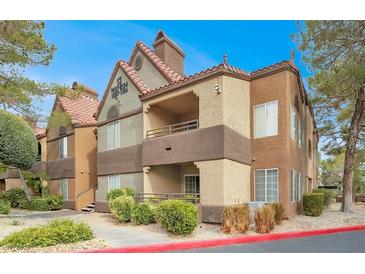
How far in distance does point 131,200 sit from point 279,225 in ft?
22.0

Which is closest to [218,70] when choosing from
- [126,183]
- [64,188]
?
[126,183]

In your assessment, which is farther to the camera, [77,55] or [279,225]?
[77,55]

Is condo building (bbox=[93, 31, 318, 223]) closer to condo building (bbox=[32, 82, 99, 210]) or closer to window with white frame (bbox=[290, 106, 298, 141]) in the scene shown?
window with white frame (bbox=[290, 106, 298, 141])

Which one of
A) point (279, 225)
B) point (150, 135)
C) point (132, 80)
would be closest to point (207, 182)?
point (279, 225)

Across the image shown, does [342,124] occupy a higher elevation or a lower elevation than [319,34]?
lower

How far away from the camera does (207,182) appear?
1474 cm

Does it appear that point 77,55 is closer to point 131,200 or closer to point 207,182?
point 131,200

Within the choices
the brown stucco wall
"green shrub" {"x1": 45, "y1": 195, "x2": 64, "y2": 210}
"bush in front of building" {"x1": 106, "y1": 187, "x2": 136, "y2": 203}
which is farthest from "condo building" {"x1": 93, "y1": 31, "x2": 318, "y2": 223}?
"green shrub" {"x1": 45, "y1": 195, "x2": 64, "y2": 210}

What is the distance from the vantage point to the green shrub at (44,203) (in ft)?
78.9

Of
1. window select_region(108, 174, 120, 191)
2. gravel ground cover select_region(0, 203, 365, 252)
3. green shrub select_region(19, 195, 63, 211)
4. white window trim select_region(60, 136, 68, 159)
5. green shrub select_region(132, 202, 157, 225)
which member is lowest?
green shrub select_region(19, 195, 63, 211)

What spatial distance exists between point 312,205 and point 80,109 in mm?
19597

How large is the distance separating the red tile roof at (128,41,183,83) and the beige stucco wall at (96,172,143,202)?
594 cm

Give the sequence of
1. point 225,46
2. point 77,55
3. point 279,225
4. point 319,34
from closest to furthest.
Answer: point 279,225, point 225,46, point 77,55, point 319,34

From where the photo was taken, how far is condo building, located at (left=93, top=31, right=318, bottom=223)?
14.7 metres
